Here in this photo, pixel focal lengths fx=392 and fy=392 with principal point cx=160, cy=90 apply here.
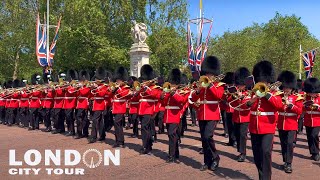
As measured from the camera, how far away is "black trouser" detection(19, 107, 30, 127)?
14.3m

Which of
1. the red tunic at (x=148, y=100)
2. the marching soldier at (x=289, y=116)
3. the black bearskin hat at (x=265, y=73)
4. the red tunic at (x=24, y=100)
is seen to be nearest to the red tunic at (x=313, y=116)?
the marching soldier at (x=289, y=116)

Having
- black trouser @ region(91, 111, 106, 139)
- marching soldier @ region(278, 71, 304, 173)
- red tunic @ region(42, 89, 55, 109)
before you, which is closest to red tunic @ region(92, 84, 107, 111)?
black trouser @ region(91, 111, 106, 139)

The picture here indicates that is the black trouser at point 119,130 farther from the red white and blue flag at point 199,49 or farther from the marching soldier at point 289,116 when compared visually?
the red white and blue flag at point 199,49

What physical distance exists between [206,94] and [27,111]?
9.12 m

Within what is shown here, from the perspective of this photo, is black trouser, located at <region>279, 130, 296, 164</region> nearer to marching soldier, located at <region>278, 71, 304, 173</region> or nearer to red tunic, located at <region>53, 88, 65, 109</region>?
marching soldier, located at <region>278, 71, 304, 173</region>

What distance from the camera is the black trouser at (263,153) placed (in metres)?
5.89

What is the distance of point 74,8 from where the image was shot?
30.0 meters

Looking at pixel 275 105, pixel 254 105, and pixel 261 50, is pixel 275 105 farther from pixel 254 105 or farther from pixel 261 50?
pixel 261 50

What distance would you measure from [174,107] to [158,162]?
112 cm

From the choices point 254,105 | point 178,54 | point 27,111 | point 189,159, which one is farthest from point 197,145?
point 178,54

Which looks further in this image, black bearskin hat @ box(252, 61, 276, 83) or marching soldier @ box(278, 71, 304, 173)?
marching soldier @ box(278, 71, 304, 173)

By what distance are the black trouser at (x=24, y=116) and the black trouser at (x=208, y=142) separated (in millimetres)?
9094

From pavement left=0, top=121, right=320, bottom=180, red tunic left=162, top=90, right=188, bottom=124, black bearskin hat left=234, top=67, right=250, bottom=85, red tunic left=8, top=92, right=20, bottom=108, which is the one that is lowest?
pavement left=0, top=121, right=320, bottom=180

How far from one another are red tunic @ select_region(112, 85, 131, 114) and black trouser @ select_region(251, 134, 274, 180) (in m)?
3.99
